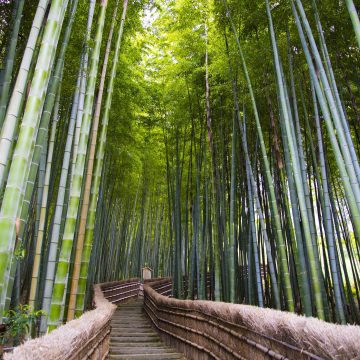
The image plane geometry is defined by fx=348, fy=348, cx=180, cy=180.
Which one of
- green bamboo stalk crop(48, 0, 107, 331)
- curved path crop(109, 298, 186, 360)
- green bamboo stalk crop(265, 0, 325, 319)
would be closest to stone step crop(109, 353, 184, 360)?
curved path crop(109, 298, 186, 360)

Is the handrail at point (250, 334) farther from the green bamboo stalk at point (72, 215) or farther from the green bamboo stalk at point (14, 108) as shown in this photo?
the green bamboo stalk at point (14, 108)

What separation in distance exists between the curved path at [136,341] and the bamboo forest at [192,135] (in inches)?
26.5

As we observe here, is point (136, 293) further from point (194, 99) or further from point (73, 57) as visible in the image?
point (73, 57)

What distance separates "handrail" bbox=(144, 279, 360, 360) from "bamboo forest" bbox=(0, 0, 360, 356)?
0.60 metres

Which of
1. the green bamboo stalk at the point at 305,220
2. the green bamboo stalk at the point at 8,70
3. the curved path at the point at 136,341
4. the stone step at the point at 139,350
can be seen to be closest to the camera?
the green bamboo stalk at the point at 8,70

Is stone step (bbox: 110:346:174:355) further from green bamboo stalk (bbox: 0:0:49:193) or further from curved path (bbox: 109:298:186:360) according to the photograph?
green bamboo stalk (bbox: 0:0:49:193)

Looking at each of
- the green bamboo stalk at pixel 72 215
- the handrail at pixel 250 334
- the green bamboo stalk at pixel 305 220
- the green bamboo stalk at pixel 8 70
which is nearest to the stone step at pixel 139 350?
the handrail at pixel 250 334

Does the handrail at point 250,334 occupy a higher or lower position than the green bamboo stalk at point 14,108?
lower

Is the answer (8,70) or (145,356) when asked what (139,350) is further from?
(8,70)

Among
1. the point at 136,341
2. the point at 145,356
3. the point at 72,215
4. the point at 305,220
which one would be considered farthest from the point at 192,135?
the point at 72,215

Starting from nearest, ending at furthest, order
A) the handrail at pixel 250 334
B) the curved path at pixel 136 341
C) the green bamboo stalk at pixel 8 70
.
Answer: the handrail at pixel 250 334, the green bamboo stalk at pixel 8 70, the curved path at pixel 136 341

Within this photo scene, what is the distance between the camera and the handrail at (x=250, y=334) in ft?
3.83

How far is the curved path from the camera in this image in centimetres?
358

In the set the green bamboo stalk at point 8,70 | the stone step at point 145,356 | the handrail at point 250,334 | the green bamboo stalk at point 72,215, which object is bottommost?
the stone step at point 145,356
